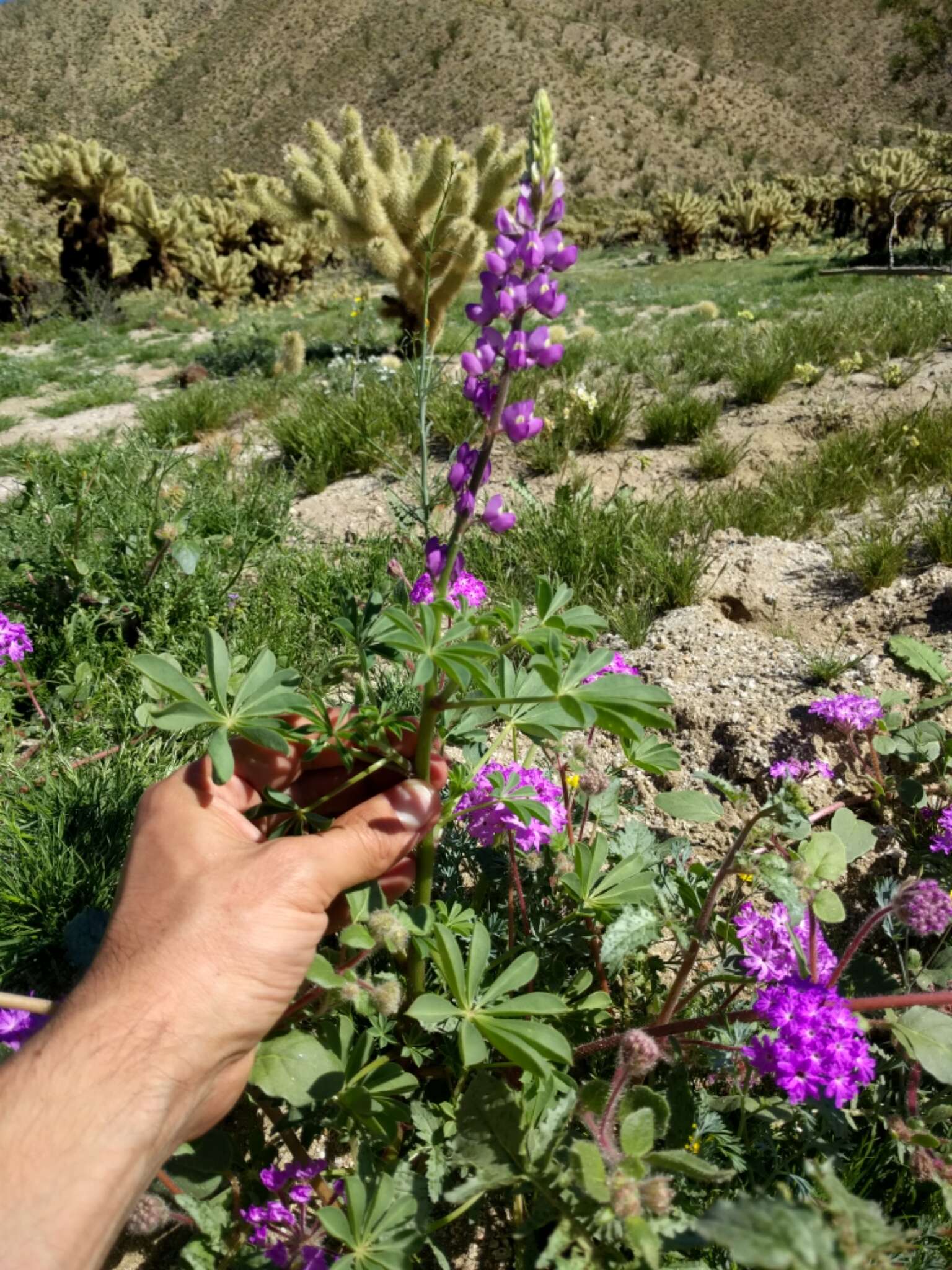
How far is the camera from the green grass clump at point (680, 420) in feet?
14.8

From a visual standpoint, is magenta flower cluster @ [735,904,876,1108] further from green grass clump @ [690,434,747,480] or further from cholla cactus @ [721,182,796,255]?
cholla cactus @ [721,182,796,255]

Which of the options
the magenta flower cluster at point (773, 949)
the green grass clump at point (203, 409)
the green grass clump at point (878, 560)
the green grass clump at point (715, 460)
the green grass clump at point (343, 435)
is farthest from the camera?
the green grass clump at point (203, 409)

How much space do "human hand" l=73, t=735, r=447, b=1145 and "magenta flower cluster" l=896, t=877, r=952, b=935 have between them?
2.48ft

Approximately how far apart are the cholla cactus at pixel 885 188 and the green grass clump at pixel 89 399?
43.6 feet

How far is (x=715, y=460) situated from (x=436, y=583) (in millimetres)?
3324

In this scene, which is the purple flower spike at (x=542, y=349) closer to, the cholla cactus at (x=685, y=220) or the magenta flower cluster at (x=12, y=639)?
the magenta flower cluster at (x=12, y=639)

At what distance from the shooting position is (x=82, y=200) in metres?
14.0

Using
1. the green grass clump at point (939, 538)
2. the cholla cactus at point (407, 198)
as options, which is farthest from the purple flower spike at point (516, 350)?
the cholla cactus at point (407, 198)

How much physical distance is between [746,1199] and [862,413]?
15.6 feet

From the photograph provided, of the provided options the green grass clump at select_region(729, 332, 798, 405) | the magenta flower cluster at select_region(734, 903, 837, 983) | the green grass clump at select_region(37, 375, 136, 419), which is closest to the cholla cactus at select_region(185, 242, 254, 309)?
the green grass clump at select_region(37, 375, 136, 419)

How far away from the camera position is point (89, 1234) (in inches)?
35.2

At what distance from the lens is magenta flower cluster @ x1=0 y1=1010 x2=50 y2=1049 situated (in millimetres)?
1247

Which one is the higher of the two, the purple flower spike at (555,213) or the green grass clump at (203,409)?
the purple flower spike at (555,213)

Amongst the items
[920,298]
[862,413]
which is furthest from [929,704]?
[920,298]
